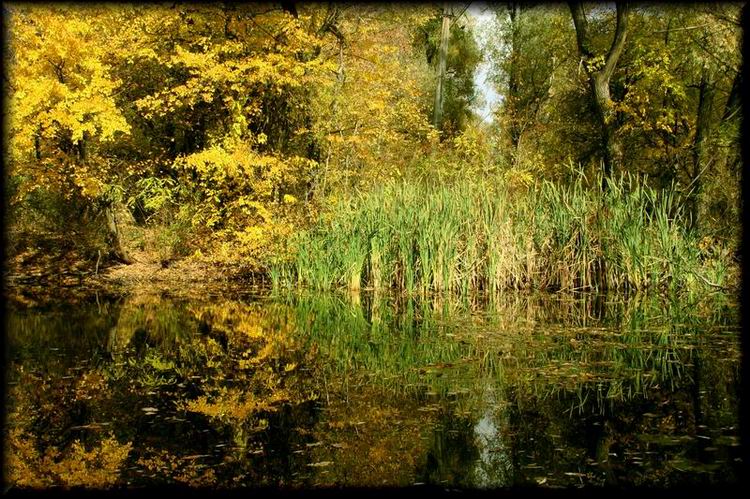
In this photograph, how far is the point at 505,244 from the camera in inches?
319

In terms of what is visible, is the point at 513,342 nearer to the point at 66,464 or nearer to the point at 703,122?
the point at 66,464

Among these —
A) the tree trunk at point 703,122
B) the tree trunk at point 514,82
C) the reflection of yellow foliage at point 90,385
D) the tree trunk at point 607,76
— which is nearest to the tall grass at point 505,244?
the tree trunk at point 703,122

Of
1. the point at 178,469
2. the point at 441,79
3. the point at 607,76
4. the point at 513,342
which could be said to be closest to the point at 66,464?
the point at 178,469

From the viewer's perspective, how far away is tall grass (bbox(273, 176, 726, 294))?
25.2 ft

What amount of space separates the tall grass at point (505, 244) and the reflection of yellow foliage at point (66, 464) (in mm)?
5056

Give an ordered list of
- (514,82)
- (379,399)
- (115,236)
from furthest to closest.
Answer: (514,82)
(115,236)
(379,399)

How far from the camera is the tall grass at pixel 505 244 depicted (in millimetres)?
7676

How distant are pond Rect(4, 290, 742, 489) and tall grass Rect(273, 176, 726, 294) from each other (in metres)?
0.90

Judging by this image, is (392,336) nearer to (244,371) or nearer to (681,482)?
(244,371)

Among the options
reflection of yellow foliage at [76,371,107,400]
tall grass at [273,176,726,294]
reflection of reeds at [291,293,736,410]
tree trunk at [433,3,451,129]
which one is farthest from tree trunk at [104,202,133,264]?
tree trunk at [433,3,451,129]

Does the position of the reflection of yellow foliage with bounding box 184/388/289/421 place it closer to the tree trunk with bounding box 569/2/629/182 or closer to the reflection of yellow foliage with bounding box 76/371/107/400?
the reflection of yellow foliage with bounding box 76/371/107/400

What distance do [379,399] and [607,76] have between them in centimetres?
1016

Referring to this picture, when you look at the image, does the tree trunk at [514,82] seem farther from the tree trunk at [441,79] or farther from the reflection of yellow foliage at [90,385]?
the reflection of yellow foliage at [90,385]

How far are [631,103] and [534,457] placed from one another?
11527 mm
